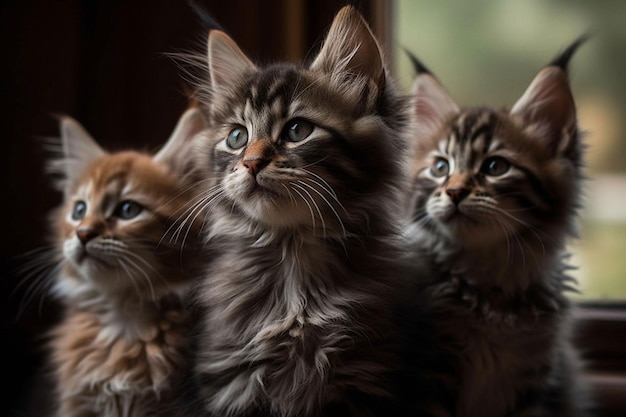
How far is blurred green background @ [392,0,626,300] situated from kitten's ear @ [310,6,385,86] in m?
0.52

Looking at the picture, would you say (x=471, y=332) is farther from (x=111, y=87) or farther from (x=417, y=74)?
(x=111, y=87)

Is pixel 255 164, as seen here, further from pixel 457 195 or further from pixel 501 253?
pixel 501 253

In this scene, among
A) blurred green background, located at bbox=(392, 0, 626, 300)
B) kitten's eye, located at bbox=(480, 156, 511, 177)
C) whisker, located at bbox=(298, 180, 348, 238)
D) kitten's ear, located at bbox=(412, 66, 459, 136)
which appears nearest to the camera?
whisker, located at bbox=(298, 180, 348, 238)

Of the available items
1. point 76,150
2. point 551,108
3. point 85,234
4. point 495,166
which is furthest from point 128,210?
point 551,108

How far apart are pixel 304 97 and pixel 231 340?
0.39m

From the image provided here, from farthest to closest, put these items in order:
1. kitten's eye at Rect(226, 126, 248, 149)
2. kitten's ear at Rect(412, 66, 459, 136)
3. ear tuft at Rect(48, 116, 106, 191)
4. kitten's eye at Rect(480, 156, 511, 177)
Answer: ear tuft at Rect(48, 116, 106, 191) → kitten's ear at Rect(412, 66, 459, 136) → kitten's eye at Rect(480, 156, 511, 177) → kitten's eye at Rect(226, 126, 248, 149)

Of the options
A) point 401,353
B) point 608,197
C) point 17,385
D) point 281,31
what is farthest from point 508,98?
point 17,385

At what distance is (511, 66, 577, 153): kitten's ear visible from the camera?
1.25 meters

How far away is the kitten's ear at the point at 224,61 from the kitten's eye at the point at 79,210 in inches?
15.2

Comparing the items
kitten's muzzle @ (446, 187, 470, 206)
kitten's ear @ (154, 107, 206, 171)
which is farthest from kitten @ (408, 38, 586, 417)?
kitten's ear @ (154, 107, 206, 171)

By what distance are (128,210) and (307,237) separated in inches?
17.6

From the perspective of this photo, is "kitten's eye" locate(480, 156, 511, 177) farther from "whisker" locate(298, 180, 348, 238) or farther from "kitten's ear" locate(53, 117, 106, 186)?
"kitten's ear" locate(53, 117, 106, 186)

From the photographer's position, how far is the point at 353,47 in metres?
1.11

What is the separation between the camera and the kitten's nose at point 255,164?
997 mm
